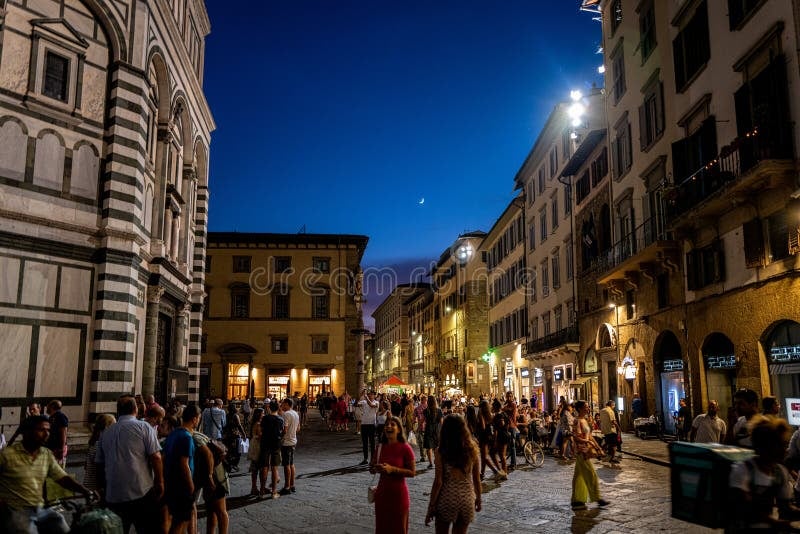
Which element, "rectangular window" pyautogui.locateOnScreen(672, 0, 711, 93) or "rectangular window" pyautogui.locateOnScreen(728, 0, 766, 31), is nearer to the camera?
"rectangular window" pyautogui.locateOnScreen(728, 0, 766, 31)

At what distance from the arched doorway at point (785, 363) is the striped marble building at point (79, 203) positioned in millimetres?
16196

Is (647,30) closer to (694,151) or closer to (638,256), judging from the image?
(694,151)

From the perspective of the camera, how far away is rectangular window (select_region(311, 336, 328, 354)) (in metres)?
55.2

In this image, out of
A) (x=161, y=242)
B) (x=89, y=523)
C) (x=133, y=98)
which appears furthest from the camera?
(x=161, y=242)

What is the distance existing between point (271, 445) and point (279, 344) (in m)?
43.9

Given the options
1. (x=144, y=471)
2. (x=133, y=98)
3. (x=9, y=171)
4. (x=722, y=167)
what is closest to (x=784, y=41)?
(x=722, y=167)

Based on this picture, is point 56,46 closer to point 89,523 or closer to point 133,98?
point 133,98

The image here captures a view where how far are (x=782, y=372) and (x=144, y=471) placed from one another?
14342 mm

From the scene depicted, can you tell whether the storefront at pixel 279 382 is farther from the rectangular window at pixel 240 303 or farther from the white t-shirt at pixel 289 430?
the white t-shirt at pixel 289 430

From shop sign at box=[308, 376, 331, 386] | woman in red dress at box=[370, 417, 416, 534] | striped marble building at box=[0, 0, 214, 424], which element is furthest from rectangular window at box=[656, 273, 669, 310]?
shop sign at box=[308, 376, 331, 386]

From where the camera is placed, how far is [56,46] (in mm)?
17953

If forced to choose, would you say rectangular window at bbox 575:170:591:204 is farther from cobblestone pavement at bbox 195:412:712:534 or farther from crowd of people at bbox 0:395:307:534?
crowd of people at bbox 0:395:307:534

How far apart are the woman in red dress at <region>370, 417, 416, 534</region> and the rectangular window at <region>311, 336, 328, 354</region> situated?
48.9m

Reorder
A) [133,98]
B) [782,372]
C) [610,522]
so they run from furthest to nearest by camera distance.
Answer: [133,98], [782,372], [610,522]
